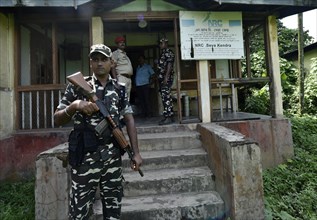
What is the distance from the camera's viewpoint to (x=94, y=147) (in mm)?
2234

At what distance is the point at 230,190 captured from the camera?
3.08m

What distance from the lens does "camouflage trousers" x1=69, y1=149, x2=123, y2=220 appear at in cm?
225

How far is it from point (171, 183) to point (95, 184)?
165 cm

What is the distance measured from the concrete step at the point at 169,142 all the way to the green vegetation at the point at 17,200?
6.24ft

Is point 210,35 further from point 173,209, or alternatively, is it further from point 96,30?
point 173,209

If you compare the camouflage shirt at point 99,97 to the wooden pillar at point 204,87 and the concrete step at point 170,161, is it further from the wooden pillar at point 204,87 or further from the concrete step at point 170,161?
the wooden pillar at point 204,87

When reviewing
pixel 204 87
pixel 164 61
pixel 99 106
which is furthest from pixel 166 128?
pixel 99 106

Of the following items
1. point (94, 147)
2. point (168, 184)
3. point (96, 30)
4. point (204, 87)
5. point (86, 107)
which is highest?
point (96, 30)

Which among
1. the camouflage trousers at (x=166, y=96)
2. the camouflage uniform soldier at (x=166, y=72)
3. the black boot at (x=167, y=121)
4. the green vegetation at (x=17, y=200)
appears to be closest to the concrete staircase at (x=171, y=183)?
the black boot at (x=167, y=121)

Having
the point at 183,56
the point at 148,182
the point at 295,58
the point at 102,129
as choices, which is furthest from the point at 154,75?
the point at 295,58

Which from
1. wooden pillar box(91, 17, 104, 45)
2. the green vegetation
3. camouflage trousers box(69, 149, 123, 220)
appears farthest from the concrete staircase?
wooden pillar box(91, 17, 104, 45)

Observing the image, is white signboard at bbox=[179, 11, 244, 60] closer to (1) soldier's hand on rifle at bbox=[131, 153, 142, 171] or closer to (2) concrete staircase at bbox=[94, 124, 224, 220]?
(2) concrete staircase at bbox=[94, 124, 224, 220]

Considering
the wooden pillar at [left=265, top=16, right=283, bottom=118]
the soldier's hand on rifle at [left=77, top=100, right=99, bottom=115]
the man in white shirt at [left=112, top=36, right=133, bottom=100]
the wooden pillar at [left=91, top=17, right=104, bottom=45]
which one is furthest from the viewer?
the wooden pillar at [left=265, top=16, right=283, bottom=118]

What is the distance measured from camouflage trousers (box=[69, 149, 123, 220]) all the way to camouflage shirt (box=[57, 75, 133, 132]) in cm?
29
